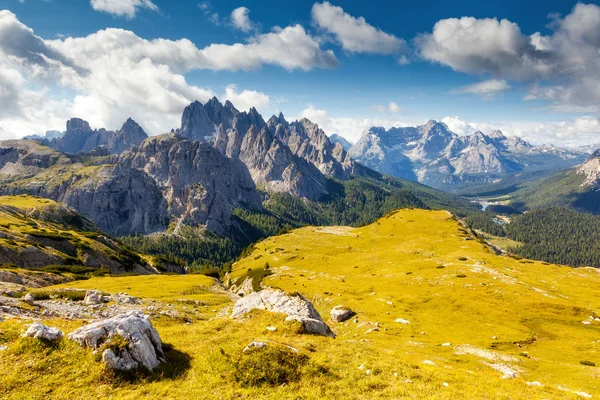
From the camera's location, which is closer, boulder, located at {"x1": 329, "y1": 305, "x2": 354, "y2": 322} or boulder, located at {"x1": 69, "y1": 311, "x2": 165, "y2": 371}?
boulder, located at {"x1": 69, "y1": 311, "x2": 165, "y2": 371}

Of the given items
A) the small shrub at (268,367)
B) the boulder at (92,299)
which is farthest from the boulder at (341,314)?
the boulder at (92,299)

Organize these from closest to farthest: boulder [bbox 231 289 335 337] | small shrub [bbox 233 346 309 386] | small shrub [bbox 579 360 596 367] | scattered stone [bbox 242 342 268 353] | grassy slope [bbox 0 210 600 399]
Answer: grassy slope [bbox 0 210 600 399] < small shrub [bbox 233 346 309 386] < scattered stone [bbox 242 342 268 353] < boulder [bbox 231 289 335 337] < small shrub [bbox 579 360 596 367]

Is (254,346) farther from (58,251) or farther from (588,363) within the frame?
(58,251)

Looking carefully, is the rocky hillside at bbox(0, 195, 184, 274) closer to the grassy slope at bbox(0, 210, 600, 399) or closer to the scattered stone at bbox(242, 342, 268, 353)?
the grassy slope at bbox(0, 210, 600, 399)

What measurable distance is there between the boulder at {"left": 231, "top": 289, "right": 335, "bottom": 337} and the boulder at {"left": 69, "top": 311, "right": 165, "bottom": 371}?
15078 mm

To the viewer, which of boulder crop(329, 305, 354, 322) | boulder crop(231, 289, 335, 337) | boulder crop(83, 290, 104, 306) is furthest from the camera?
boulder crop(329, 305, 354, 322)

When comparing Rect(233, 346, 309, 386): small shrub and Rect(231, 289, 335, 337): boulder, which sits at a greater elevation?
Rect(233, 346, 309, 386): small shrub

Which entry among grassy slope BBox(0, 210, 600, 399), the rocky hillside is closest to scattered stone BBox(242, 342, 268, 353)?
grassy slope BBox(0, 210, 600, 399)

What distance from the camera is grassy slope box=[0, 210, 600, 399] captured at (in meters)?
18.0

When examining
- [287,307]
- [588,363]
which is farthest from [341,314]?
[588,363]

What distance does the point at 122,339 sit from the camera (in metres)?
19.3

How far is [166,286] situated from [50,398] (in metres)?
70.2

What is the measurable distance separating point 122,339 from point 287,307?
64.5 ft

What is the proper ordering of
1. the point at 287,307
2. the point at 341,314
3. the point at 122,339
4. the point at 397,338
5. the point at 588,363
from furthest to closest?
the point at 341,314, the point at 397,338, the point at 287,307, the point at 588,363, the point at 122,339
